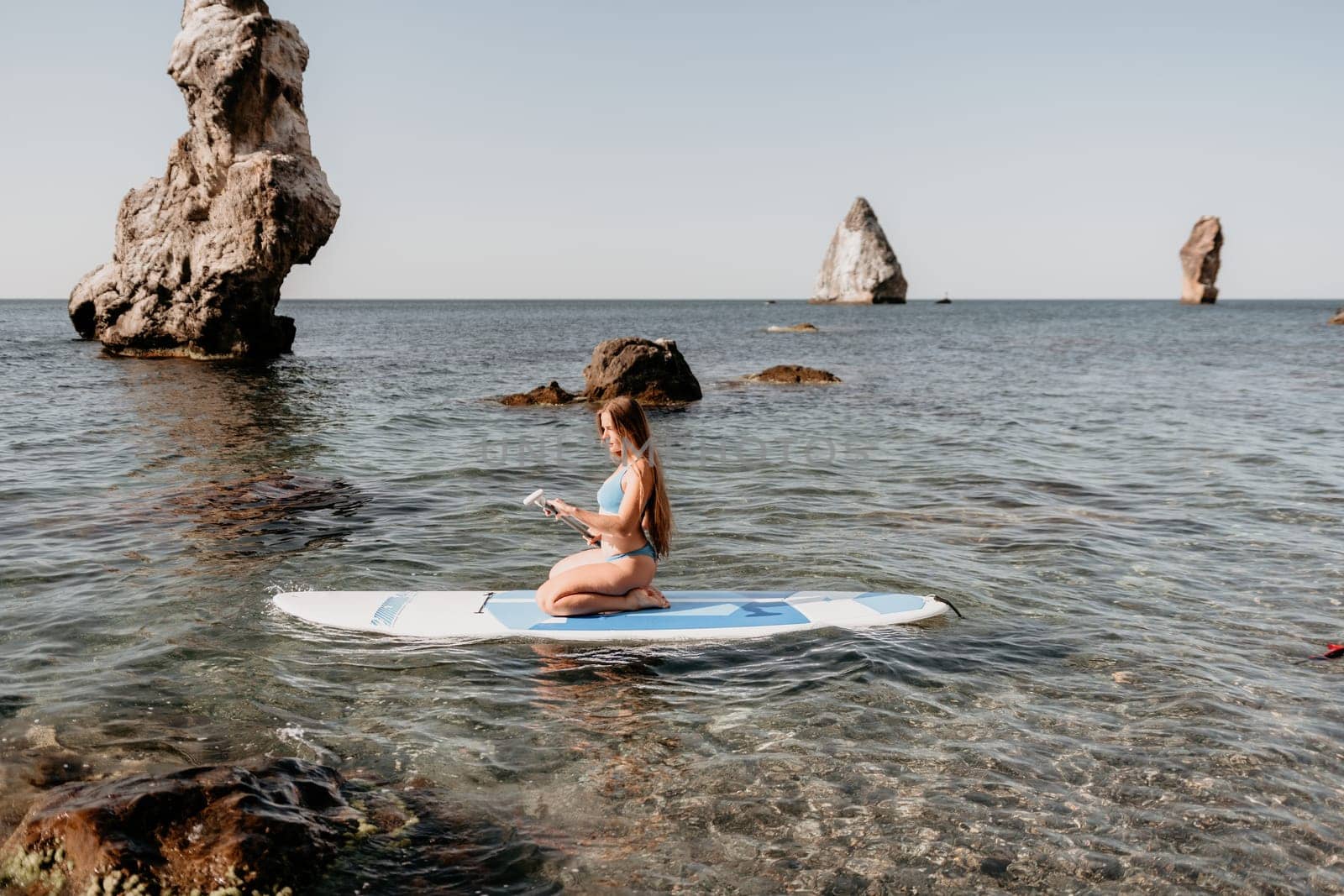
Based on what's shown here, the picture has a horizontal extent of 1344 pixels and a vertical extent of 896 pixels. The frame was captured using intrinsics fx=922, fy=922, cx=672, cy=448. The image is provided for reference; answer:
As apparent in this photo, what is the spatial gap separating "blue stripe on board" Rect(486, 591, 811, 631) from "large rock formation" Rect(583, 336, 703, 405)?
17.1m

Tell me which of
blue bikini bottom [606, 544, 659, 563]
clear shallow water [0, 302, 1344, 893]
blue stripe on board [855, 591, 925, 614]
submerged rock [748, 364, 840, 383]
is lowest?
clear shallow water [0, 302, 1344, 893]

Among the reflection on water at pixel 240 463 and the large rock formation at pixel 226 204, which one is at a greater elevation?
the large rock formation at pixel 226 204

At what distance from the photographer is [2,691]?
664 cm

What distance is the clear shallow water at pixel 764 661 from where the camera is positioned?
16.5 ft

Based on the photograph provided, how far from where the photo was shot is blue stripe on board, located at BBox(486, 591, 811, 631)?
25.6ft

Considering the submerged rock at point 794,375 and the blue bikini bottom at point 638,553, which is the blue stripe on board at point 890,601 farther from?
the submerged rock at point 794,375

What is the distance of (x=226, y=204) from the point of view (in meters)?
33.8

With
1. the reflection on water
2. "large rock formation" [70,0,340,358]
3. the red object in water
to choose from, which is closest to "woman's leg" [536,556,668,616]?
the reflection on water

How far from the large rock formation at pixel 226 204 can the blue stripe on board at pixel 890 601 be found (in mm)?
30021

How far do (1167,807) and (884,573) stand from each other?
15.6 ft

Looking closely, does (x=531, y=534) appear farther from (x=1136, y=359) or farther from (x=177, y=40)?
(x=1136, y=359)

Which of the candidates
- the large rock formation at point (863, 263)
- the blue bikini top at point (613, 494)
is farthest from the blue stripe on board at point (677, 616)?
the large rock formation at point (863, 263)

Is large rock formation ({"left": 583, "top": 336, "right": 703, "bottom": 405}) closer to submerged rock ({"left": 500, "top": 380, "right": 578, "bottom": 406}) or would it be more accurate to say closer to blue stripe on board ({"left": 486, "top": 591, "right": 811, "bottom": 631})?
submerged rock ({"left": 500, "top": 380, "right": 578, "bottom": 406})

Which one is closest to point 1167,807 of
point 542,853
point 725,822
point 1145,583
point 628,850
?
point 725,822
